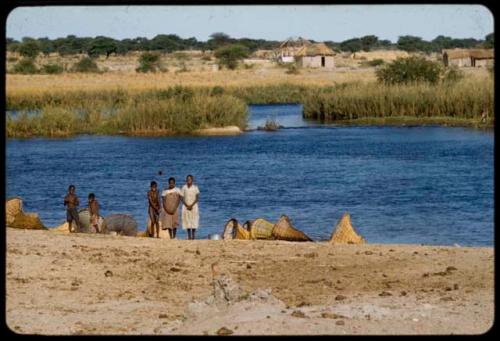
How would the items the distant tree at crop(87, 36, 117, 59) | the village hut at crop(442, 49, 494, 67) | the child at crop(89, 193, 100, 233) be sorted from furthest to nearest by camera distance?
the distant tree at crop(87, 36, 117, 59) < the village hut at crop(442, 49, 494, 67) < the child at crop(89, 193, 100, 233)

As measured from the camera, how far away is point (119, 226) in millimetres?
13742

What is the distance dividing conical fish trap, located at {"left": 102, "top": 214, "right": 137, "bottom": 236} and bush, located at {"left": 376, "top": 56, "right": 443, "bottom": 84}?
85.8 feet

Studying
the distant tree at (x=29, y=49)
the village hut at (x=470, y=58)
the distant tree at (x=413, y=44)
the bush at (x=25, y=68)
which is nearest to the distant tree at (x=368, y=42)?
the distant tree at (x=413, y=44)

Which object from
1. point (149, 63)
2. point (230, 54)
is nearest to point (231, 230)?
point (149, 63)

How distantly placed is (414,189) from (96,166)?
305 inches

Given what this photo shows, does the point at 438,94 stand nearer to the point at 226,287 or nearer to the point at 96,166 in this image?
the point at 96,166

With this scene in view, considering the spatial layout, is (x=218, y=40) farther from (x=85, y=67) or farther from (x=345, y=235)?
(x=345, y=235)

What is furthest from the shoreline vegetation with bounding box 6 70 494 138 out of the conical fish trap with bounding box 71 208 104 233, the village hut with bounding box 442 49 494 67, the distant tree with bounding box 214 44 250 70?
the distant tree with bounding box 214 44 250 70

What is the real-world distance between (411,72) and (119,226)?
27.2 meters

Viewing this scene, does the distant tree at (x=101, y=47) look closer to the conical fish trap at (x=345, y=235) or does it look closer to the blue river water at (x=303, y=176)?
the blue river water at (x=303, y=176)

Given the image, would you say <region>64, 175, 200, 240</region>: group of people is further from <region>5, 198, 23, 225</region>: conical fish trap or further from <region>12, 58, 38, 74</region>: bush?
<region>12, 58, 38, 74</region>: bush

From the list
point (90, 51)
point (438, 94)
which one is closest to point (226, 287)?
point (438, 94)

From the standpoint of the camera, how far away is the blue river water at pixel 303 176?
747 inches

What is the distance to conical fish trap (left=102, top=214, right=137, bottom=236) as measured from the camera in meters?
13.6
